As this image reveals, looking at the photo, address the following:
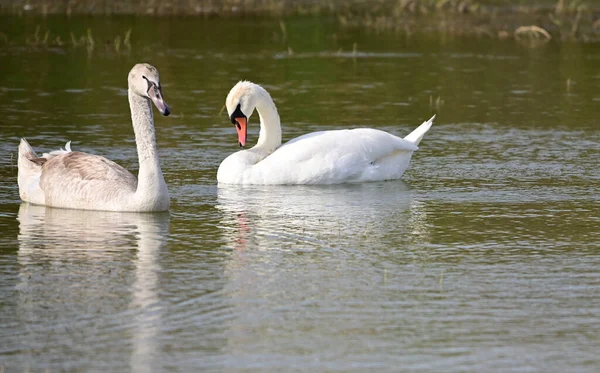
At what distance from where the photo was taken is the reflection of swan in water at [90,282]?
22.1ft

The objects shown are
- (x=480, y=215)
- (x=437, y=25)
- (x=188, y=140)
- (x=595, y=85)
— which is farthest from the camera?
(x=437, y=25)

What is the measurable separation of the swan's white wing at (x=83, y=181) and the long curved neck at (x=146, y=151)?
0.21m

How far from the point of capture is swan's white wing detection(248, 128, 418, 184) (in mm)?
11789

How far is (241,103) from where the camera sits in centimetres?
1220

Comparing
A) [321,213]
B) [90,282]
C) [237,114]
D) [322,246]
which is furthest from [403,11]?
[90,282]

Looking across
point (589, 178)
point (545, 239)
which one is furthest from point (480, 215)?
point (589, 178)

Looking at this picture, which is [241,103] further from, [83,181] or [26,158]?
[83,181]

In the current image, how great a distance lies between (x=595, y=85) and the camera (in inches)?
739

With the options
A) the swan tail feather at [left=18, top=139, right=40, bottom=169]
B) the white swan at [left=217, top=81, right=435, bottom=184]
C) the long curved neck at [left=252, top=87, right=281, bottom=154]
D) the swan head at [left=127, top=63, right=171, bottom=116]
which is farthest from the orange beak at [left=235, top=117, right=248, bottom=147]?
the swan head at [left=127, top=63, right=171, bottom=116]

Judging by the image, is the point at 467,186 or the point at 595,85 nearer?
the point at 467,186

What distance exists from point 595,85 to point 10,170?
9.27 meters

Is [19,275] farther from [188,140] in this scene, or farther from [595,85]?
[595,85]

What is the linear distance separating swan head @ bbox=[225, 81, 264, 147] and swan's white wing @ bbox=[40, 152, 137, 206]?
1770 mm

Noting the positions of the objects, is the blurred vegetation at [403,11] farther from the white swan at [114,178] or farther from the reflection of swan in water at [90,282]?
the reflection of swan in water at [90,282]
